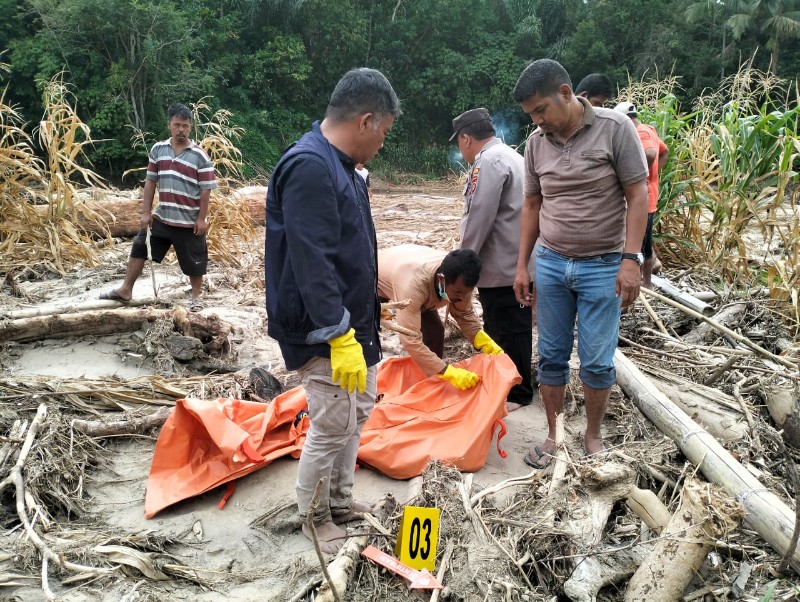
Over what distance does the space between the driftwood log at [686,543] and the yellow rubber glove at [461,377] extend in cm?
125

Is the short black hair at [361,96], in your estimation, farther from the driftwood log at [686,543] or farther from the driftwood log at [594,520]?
the driftwood log at [686,543]

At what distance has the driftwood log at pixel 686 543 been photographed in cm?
185

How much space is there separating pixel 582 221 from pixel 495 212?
0.81 metres

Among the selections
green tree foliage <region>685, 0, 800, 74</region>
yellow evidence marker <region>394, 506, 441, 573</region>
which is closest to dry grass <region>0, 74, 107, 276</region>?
yellow evidence marker <region>394, 506, 441, 573</region>

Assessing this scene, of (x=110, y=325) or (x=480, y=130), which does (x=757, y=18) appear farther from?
(x=110, y=325)

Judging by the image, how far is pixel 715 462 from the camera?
2473mm

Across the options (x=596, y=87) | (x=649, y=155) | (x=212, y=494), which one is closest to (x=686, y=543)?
(x=212, y=494)

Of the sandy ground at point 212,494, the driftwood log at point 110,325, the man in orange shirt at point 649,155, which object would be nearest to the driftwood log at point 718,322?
the man in orange shirt at point 649,155

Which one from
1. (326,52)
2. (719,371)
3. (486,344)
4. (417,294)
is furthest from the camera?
(326,52)

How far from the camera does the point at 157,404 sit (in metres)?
3.43

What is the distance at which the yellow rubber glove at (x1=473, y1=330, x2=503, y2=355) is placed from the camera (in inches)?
128

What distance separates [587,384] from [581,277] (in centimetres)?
51

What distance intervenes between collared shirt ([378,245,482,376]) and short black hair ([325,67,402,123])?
1.12 meters

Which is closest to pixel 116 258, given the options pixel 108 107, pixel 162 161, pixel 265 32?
pixel 162 161
